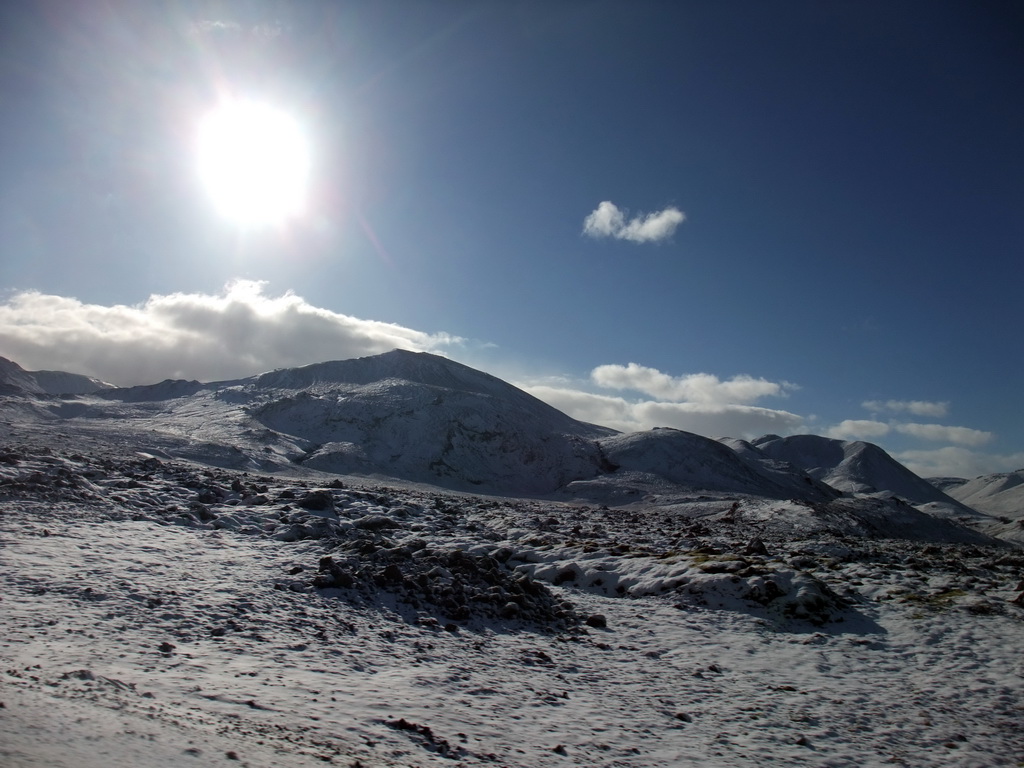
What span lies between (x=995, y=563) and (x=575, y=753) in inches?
963

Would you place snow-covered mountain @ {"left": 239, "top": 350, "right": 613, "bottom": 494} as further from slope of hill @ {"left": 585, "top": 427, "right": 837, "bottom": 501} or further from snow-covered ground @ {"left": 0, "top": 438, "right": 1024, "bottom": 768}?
snow-covered ground @ {"left": 0, "top": 438, "right": 1024, "bottom": 768}

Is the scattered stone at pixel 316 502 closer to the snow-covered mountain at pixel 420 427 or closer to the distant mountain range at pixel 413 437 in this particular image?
the distant mountain range at pixel 413 437

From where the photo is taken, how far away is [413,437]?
11194 centimetres

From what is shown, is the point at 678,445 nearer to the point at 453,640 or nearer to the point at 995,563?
the point at 995,563

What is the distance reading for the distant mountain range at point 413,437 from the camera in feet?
302

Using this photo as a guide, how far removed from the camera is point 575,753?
8.45 meters

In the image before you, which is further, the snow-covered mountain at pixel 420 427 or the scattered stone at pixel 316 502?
the snow-covered mountain at pixel 420 427

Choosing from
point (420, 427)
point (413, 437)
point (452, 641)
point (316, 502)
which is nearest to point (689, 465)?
point (420, 427)

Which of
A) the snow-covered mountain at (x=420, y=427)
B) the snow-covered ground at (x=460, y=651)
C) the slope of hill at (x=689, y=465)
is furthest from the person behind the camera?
the slope of hill at (x=689, y=465)

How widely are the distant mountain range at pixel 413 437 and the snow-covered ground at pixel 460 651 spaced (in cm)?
6360

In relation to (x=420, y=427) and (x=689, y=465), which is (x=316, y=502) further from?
(x=689, y=465)

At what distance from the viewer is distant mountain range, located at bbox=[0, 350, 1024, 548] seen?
302 feet

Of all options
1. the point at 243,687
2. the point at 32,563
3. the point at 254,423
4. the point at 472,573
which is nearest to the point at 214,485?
the point at 32,563

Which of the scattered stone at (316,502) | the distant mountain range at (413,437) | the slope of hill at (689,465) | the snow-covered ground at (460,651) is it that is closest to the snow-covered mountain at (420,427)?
the distant mountain range at (413,437)
